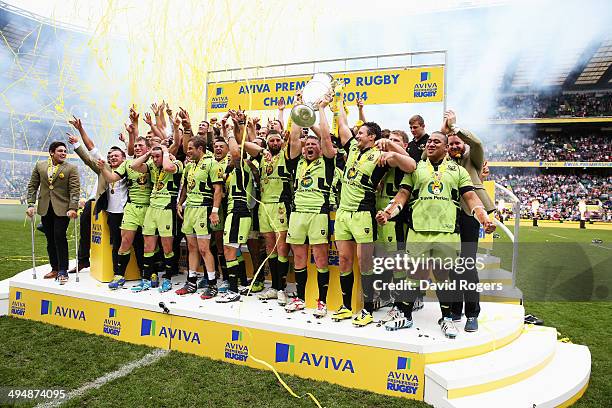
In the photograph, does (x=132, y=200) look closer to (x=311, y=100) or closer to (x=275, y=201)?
(x=275, y=201)

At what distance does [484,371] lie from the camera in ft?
11.4

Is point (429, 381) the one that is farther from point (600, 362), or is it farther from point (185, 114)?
point (185, 114)

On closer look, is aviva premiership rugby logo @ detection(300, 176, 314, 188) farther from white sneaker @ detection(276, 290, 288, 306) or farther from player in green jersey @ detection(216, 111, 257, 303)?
white sneaker @ detection(276, 290, 288, 306)

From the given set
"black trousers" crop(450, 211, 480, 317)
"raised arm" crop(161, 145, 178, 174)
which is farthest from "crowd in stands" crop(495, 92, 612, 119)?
"raised arm" crop(161, 145, 178, 174)

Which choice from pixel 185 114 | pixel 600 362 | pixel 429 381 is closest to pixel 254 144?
pixel 185 114

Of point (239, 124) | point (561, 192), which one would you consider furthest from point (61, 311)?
point (561, 192)

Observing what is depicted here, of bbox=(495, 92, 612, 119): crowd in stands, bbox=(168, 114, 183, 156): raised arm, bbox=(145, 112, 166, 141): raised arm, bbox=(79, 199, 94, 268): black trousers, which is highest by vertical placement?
bbox=(495, 92, 612, 119): crowd in stands

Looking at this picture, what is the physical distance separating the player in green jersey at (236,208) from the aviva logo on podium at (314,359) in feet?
3.75

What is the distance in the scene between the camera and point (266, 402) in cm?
348

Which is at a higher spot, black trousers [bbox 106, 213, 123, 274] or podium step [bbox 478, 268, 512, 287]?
black trousers [bbox 106, 213, 123, 274]

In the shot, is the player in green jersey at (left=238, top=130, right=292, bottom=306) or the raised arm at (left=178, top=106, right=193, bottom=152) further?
the raised arm at (left=178, top=106, right=193, bottom=152)

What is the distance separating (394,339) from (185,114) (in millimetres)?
3866

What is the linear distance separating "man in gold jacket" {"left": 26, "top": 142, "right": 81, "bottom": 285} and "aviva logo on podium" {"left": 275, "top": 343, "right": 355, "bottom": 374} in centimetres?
338

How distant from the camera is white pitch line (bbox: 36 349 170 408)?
137 inches
